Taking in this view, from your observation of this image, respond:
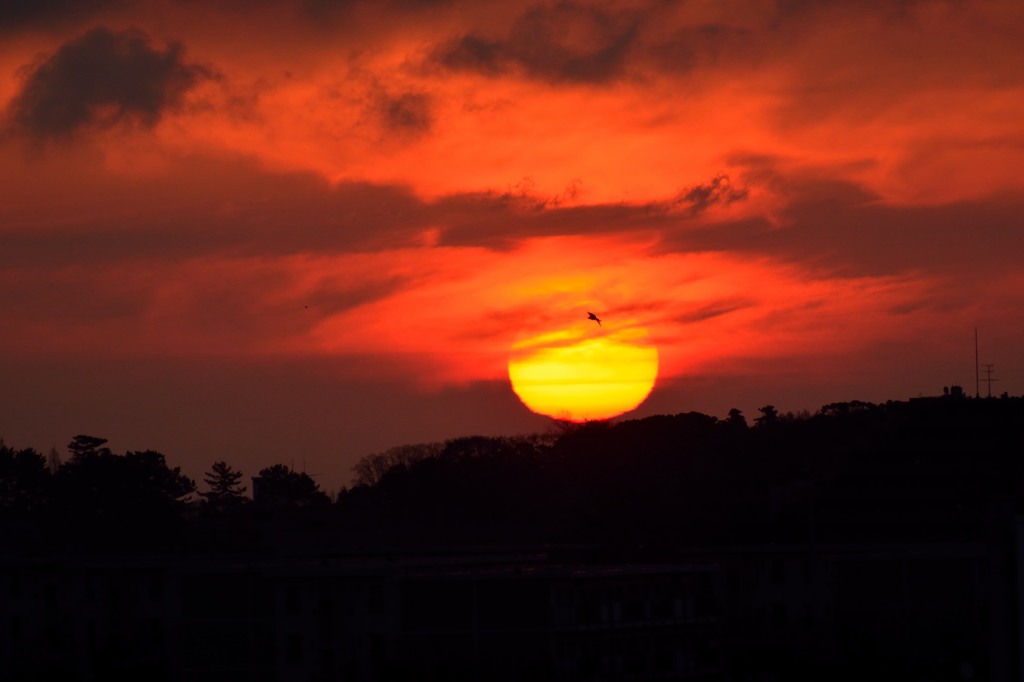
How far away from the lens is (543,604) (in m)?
68.5

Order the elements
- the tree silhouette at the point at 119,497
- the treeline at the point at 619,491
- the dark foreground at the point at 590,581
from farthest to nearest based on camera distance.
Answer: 1. the tree silhouette at the point at 119,497
2. the treeline at the point at 619,491
3. the dark foreground at the point at 590,581

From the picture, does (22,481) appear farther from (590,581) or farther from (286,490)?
(590,581)

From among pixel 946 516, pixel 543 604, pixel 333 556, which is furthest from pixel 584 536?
pixel 543 604

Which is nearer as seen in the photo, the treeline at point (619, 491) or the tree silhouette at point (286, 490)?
the treeline at point (619, 491)

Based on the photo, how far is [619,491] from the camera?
13162 cm

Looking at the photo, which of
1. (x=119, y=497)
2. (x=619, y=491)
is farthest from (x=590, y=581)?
(x=119, y=497)

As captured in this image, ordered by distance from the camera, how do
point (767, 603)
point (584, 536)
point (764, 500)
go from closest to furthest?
point (767, 603) < point (584, 536) < point (764, 500)

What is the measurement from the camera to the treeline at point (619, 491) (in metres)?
122

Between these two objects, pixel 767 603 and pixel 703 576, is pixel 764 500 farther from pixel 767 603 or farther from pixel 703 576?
pixel 703 576

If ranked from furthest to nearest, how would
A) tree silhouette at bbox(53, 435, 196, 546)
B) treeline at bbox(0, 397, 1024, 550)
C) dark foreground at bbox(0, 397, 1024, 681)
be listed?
tree silhouette at bbox(53, 435, 196, 546)
treeline at bbox(0, 397, 1024, 550)
dark foreground at bbox(0, 397, 1024, 681)

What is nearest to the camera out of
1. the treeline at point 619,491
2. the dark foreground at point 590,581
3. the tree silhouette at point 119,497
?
the dark foreground at point 590,581

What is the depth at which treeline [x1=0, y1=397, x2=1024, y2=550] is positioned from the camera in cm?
12169

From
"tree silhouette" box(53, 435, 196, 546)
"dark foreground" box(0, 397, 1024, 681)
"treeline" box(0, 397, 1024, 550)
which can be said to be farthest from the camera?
"tree silhouette" box(53, 435, 196, 546)

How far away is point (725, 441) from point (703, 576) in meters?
84.7
